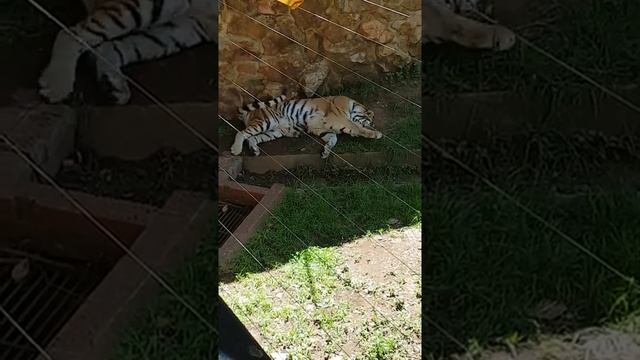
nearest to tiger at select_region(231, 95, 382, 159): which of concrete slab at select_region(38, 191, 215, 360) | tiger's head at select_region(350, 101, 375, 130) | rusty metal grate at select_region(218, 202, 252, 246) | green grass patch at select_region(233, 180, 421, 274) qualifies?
tiger's head at select_region(350, 101, 375, 130)

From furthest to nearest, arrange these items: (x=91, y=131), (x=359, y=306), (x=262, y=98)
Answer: (x=262, y=98), (x=359, y=306), (x=91, y=131)

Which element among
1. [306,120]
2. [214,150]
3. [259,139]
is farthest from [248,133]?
[214,150]

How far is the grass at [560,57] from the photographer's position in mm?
682

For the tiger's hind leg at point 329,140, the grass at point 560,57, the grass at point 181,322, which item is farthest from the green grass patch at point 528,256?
the tiger's hind leg at point 329,140

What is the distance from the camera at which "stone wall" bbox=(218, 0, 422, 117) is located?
1312mm

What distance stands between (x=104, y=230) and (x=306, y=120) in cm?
87

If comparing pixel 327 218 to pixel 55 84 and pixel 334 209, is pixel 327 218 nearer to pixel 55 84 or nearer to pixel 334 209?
pixel 334 209

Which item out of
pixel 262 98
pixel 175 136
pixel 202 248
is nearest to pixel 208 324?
pixel 202 248

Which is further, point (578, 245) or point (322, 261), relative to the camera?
point (322, 261)

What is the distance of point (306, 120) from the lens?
4.97 ft

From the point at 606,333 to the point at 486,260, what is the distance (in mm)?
143

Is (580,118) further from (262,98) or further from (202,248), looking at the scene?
(262,98)

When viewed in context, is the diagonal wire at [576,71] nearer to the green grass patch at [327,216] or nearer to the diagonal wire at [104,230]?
the diagonal wire at [104,230]

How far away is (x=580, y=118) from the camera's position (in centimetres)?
70
